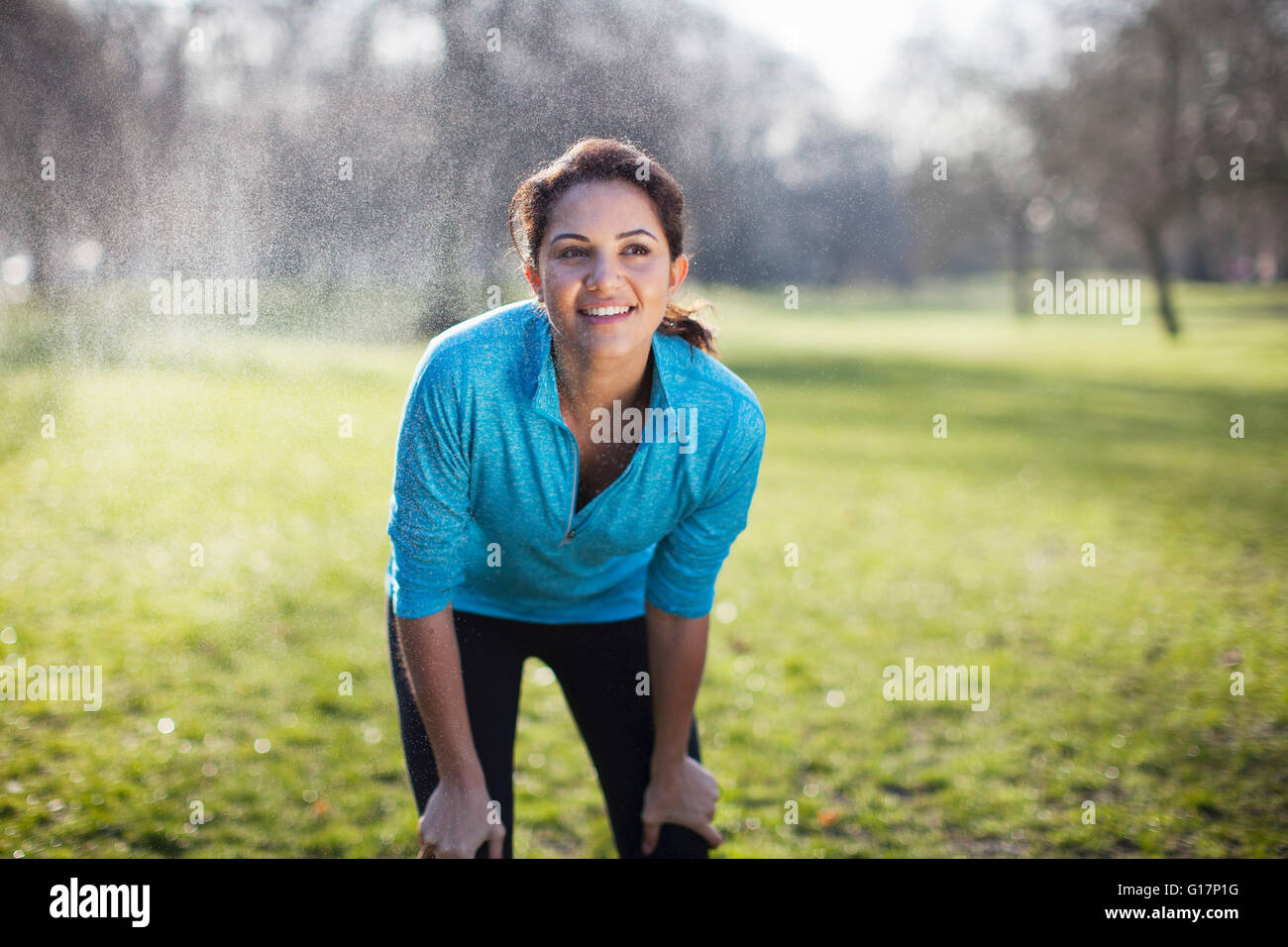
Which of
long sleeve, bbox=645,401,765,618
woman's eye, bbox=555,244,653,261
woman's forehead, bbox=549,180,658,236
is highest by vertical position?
woman's forehead, bbox=549,180,658,236

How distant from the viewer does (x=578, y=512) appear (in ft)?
6.93

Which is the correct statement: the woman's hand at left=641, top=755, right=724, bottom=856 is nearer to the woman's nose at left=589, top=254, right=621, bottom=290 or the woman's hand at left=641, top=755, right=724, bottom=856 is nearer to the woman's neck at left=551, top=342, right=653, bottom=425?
the woman's neck at left=551, top=342, right=653, bottom=425

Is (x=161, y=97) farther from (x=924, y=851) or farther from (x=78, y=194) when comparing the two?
(x=924, y=851)

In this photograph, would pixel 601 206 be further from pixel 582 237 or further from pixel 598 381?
pixel 598 381

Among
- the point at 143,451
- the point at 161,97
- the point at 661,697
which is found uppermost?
the point at 161,97

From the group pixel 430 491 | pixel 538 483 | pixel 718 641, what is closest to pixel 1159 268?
pixel 718 641

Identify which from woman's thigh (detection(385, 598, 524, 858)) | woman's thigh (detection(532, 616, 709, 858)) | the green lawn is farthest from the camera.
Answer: the green lawn

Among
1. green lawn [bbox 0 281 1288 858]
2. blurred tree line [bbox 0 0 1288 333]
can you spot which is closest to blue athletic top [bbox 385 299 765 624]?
blurred tree line [bbox 0 0 1288 333]

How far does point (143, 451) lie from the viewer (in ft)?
8.44

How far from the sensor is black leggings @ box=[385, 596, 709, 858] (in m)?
2.28

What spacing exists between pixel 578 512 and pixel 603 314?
17.9 inches

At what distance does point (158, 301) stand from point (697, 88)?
1.53 meters
